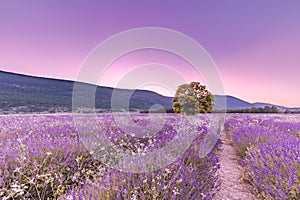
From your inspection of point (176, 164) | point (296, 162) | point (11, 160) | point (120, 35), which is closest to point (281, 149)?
point (296, 162)

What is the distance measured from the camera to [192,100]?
2434cm

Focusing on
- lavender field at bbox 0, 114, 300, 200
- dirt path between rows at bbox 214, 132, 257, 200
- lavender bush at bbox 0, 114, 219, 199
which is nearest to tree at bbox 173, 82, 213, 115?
dirt path between rows at bbox 214, 132, 257, 200

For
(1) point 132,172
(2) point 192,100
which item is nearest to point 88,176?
(1) point 132,172

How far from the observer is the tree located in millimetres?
23625

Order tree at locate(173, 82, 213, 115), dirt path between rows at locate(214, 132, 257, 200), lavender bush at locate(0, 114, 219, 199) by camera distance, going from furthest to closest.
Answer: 1. tree at locate(173, 82, 213, 115)
2. dirt path between rows at locate(214, 132, 257, 200)
3. lavender bush at locate(0, 114, 219, 199)

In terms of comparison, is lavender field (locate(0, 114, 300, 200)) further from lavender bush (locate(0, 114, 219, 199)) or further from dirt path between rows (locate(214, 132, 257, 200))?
dirt path between rows (locate(214, 132, 257, 200))

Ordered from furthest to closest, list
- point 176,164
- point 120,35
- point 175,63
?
point 175,63 < point 120,35 < point 176,164

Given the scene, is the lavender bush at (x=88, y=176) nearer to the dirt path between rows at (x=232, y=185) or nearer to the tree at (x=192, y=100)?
the dirt path between rows at (x=232, y=185)

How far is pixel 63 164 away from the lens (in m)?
2.65

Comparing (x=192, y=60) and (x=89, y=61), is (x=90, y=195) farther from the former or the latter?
(x=192, y=60)

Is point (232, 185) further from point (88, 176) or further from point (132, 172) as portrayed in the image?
point (88, 176)

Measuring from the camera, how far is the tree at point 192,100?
23625 millimetres

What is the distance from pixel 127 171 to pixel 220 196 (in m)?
1.56

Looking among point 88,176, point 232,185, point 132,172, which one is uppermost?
point 132,172
